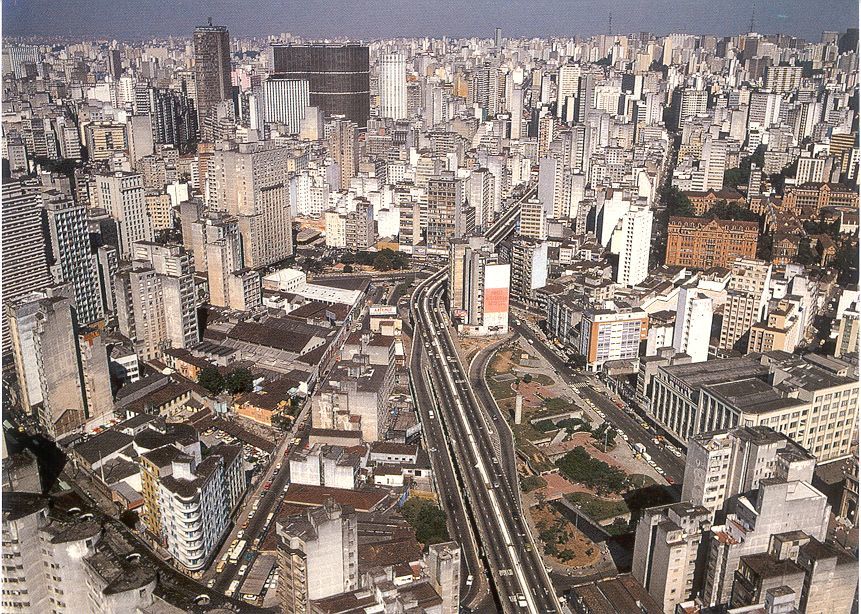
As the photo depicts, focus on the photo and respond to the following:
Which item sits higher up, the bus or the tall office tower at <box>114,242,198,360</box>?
the tall office tower at <box>114,242,198,360</box>

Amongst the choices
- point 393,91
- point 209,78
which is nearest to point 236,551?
point 209,78

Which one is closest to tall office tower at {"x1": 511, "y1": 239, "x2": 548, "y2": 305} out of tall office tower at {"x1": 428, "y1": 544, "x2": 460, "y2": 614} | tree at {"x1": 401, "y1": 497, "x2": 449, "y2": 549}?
tree at {"x1": 401, "y1": 497, "x2": 449, "y2": 549}

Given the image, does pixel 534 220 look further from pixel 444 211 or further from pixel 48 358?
pixel 48 358

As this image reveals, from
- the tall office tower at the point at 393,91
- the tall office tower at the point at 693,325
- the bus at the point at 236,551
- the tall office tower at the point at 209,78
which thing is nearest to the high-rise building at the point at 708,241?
the tall office tower at the point at 693,325

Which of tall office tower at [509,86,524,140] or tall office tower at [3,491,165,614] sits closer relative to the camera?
tall office tower at [3,491,165,614]

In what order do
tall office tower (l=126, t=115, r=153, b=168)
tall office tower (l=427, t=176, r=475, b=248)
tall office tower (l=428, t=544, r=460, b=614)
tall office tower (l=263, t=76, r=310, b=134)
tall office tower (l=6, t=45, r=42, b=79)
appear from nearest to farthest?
1. tall office tower (l=428, t=544, r=460, b=614)
2. tall office tower (l=6, t=45, r=42, b=79)
3. tall office tower (l=427, t=176, r=475, b=248)
4. tall office tower (l=126, t=115, r=153, b=168)
5. tall office tower (l=263, t=76, r=310, b=134)

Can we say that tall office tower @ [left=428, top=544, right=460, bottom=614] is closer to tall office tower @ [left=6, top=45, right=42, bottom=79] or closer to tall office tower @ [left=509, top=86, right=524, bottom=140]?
tall office tower @ [left=6, top=45, right=42, bottom=79]
